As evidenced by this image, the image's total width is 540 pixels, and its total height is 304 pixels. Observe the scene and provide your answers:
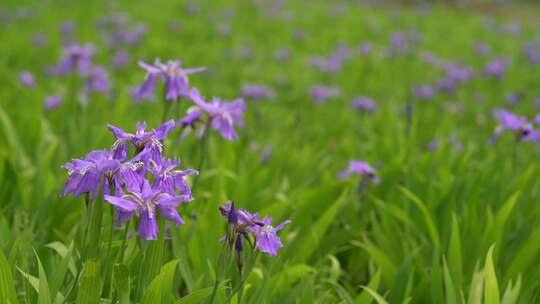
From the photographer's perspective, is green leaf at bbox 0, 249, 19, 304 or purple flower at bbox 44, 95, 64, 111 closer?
green leaf at bbox 0, 249, 19, 304

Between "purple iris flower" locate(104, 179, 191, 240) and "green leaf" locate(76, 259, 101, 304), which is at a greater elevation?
"purple iris flower" locate(104, 179, 191, 240)

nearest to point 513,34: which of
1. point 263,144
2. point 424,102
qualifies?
point 424,102

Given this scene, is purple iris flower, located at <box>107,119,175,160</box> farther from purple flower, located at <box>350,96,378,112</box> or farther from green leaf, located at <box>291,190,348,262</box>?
purple flower, located at <box>350,96,378,112</box>

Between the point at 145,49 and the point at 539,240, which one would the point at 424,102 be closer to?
the point at 145,49

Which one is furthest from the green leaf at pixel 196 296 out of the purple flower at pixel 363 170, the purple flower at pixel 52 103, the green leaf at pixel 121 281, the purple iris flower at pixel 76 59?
the purple flower at pixel 52 103

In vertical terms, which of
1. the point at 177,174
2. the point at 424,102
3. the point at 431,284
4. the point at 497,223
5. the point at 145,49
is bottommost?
the point at 431,284

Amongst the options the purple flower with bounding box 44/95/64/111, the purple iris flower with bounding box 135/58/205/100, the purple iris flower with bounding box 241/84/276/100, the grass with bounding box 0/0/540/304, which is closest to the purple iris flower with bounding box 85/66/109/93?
the grass with bounding box 0/0/540/304

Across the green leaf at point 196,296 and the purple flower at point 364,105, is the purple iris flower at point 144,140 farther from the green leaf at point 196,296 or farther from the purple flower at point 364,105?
the purple flower at point 364,105
